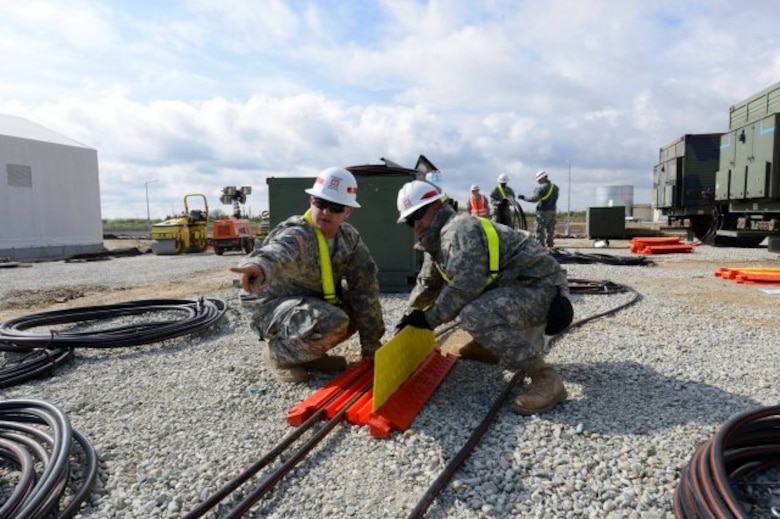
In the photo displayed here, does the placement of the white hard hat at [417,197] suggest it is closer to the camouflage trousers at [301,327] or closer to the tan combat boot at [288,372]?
the camouflage trousers at [301,327]

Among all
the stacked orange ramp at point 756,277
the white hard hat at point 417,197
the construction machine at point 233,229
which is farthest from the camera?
the construction machine at point 233,229

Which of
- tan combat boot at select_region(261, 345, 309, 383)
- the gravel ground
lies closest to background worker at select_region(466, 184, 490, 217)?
the gravel ground

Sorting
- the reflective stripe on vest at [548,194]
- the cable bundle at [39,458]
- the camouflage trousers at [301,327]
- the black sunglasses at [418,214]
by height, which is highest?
the reflective stripe on vest at [548,194]

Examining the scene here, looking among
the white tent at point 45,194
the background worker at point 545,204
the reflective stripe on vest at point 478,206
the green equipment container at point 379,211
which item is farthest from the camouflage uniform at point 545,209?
the white tent at point 45,194

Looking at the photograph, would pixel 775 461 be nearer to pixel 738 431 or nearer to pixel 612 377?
pixel 738 431

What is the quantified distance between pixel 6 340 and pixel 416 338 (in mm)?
3388

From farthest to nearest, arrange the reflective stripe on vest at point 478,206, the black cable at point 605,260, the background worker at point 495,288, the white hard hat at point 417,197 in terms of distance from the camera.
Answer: the reflective stripe on vest at point 478,206
the black cable at point 605,260
the white hard hat at point 417,197
the background worker at point 495,288

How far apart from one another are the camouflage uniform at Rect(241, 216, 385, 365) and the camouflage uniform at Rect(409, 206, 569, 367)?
1.98 feet

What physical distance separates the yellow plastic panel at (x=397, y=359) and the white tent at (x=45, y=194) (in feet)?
54.6

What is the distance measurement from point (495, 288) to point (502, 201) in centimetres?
859

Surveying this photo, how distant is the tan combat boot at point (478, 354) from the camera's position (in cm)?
392

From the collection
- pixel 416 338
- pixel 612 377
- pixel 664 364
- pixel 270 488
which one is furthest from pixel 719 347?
pixel 270 488

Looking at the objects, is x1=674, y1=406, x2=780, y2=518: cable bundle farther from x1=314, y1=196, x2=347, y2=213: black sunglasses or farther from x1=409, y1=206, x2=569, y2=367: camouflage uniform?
x1=314, y1=196, x2=347, y2=213: black sunglasses

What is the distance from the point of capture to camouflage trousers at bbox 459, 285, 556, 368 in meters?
3.12
